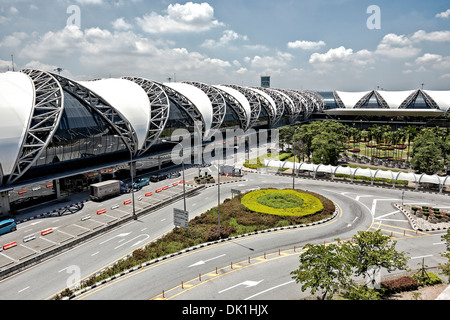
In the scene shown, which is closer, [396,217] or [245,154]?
[396,217]

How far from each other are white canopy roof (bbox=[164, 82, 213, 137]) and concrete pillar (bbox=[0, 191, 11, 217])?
48626 mm

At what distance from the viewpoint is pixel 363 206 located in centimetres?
5047

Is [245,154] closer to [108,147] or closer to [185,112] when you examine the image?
[185,112]

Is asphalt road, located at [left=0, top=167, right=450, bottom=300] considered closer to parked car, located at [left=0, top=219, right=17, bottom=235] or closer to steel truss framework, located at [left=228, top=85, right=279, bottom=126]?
parked car, located at [left=0, top=219, right=17, bottom=235]

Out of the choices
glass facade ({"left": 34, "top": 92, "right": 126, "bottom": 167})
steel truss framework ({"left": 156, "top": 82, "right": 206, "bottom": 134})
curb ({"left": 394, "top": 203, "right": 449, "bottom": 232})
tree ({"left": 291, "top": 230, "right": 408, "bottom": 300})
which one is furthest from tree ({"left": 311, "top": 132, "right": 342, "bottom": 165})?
tree ({"left": 291, "top": 230, "right": 408, "bottom": 300})

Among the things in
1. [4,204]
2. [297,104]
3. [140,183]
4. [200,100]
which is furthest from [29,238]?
[297,104]

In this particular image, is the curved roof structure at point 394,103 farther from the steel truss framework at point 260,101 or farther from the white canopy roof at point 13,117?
the white canopy roof at point 13,117

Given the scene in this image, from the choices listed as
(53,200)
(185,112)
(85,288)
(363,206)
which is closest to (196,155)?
(185,112)

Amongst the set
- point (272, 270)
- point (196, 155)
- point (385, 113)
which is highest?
point (385, 113)

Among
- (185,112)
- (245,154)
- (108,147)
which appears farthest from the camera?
(245,154)

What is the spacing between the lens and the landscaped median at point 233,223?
3198 cm

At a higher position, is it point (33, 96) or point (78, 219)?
point (33, 96)

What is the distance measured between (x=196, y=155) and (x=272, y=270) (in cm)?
5888
